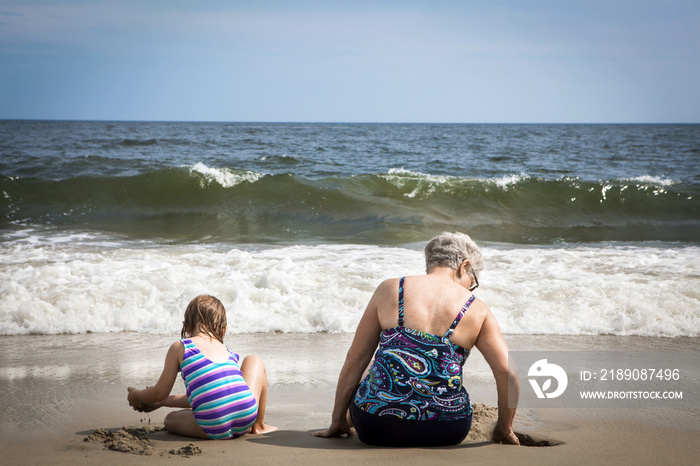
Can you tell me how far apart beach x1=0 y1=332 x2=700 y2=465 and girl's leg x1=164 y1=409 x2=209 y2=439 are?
7 cm

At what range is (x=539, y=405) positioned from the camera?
3.61 meters

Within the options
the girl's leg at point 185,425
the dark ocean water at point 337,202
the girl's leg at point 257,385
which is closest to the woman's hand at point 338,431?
the girl's leg at point 257,385

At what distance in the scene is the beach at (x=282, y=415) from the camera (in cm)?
264

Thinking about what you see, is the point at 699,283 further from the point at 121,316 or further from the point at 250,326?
the point at 121,316

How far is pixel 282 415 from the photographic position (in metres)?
3.41

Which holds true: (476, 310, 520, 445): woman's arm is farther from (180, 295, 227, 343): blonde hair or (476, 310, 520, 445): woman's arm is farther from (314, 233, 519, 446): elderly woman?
(180, 295, 227, 343): blonde hair

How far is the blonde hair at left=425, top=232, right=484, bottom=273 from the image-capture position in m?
2.73

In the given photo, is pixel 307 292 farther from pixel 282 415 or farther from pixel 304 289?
pixel 282 415

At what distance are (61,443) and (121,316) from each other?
2.59m

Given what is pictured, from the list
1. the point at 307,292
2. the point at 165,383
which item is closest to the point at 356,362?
the point at 165,383

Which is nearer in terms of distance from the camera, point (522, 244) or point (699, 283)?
point (699, 283)

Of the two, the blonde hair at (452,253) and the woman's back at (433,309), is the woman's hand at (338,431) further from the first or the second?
the blonde hair at (452,253)

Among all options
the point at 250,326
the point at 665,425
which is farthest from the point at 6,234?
the point at 665,425

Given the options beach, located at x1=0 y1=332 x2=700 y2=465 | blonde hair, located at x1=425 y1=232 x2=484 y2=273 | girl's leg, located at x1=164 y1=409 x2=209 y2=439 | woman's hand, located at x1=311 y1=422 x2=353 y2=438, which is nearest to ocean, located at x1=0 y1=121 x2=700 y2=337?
beach, located at x1=0 y1=332 x2=700 y2=465
